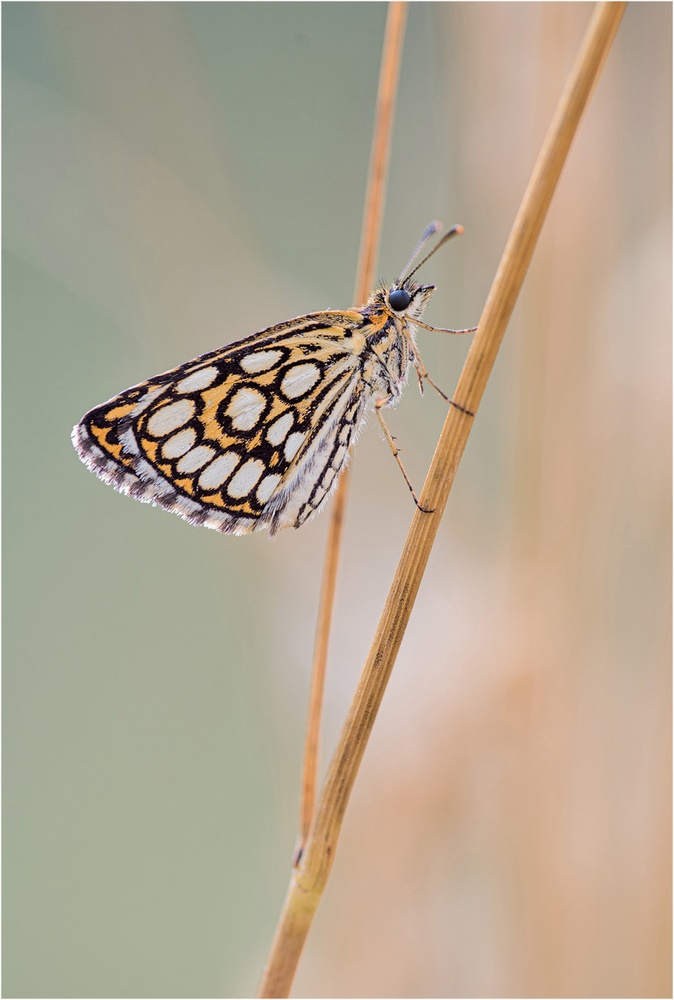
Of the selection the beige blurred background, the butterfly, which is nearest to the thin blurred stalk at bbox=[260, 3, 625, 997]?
the butterfly

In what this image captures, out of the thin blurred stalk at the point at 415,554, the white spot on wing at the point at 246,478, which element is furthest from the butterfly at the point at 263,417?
the thin blurred stalk at the point at 415,554

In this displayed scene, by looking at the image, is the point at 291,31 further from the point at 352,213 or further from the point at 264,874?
the point at 264,874

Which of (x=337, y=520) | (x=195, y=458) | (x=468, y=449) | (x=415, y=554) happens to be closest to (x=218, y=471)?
(x=195, y=458)

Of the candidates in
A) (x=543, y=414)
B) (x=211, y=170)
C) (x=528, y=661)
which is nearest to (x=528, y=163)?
(x=543, y=414)

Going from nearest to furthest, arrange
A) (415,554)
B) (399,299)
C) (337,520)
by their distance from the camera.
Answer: (415,554) < (337,520) < (399,299)

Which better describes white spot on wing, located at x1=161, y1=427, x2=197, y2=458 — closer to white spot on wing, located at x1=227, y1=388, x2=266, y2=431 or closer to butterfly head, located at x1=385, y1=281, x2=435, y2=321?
white spot on wing, located at x1=227, y1=388, x2=266, y2=431

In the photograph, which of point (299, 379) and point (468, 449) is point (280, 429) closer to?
point (299, 379)
